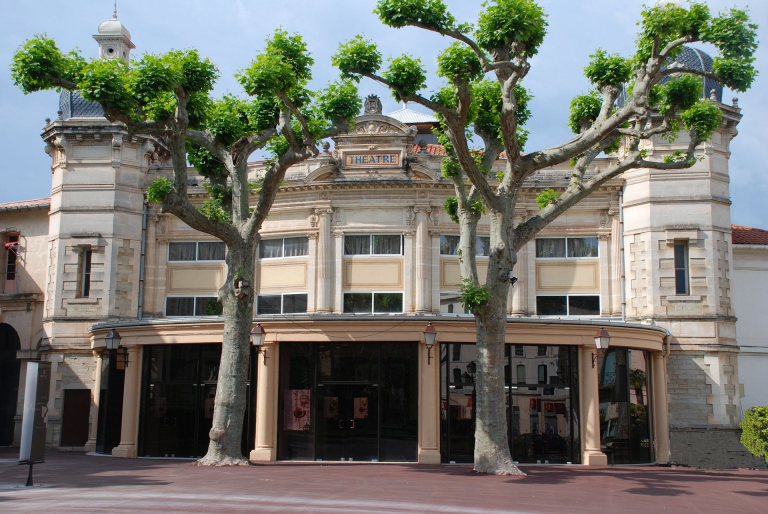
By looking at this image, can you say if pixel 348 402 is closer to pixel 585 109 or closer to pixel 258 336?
pixel 258 336

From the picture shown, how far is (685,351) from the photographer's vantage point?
80.6 feet

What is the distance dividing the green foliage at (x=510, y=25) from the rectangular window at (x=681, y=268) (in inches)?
448

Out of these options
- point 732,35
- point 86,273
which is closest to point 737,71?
point 732,35

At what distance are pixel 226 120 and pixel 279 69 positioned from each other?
2.61 metres

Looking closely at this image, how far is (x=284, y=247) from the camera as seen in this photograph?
26734mm

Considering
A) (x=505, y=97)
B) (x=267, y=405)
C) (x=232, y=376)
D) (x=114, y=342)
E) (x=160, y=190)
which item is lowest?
(x=267, y=405)

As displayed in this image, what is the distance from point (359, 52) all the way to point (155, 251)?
13.0 m

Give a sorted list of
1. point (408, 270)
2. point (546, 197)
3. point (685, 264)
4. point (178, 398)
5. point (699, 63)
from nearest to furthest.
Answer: point (546, 197) < point (178, 398) < point (685, 264) < point (408, 270) < point (699, 63)

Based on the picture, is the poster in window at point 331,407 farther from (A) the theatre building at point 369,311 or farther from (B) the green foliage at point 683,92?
(B) the green foliage at point 683,92

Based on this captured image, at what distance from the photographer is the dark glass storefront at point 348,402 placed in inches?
837

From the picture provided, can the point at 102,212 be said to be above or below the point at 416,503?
above

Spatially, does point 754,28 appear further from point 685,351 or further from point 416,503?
point 416,503

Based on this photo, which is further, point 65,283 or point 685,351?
point 65,283

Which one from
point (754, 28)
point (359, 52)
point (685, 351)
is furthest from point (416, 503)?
point (685, 351)
